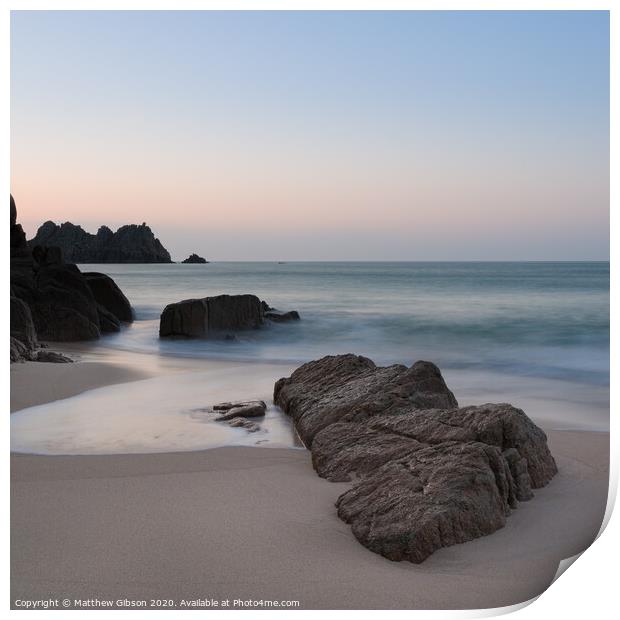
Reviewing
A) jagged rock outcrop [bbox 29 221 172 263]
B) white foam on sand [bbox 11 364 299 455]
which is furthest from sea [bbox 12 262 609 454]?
jagged rock outcrop [bbox 29 221 172 263]

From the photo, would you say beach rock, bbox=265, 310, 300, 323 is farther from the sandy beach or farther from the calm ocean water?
the sandy beach

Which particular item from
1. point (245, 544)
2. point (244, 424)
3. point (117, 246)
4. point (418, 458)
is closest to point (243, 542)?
point (245, 544)

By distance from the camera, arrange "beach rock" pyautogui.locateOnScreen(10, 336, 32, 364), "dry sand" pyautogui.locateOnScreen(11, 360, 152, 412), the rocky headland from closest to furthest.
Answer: "dry sand" pyautogui.locateOnScreen(11, 360, 152, 412) → "beach rock" pyautogui.locateOnScreen(10, 336, 32, 364) → the rocky headland

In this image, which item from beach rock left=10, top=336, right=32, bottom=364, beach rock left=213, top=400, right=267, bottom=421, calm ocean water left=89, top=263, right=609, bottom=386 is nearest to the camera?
beach rock left=213, top=400, right=267, bottom=421

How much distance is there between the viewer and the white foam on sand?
4.57m

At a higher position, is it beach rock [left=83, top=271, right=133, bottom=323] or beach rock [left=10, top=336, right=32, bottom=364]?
beach rock [left=83, top=271, right=133, bottom=323]

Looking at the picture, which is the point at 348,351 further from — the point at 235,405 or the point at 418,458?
the point at 418,458

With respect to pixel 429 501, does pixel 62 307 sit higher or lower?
higher

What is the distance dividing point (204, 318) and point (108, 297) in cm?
368

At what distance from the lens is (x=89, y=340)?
1152 centimetres

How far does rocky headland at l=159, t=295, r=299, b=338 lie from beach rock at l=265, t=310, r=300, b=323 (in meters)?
0.92

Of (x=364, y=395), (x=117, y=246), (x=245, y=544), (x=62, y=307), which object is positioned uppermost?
(x=117, y=246)

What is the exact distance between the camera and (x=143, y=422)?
5.24 metres

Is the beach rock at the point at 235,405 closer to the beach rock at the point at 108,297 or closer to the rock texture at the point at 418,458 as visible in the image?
the rock texture at the point at 418,458
